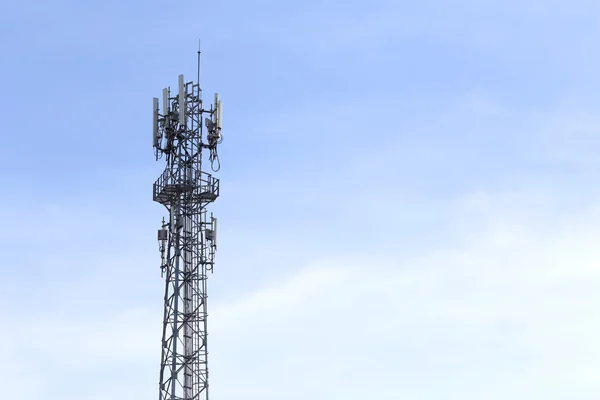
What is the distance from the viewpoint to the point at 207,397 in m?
95.1

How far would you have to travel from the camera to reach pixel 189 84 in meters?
100

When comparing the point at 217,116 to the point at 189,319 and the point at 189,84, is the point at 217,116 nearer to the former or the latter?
the point at 189,84

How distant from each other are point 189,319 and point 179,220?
6.38 m

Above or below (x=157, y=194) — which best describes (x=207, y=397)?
below

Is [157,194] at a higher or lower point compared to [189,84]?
lower

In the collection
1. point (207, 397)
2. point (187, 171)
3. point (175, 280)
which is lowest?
point (207, 397)

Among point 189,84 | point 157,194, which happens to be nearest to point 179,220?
point 157,194

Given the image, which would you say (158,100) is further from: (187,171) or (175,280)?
(175,280)

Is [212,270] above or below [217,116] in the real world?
below

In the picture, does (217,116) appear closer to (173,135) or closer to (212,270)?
(173,135)

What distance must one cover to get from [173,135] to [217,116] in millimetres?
3075

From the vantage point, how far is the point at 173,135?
9906 centimetres

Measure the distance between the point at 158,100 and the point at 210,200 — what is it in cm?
737

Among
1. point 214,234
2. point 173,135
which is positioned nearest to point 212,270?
point 214,234
